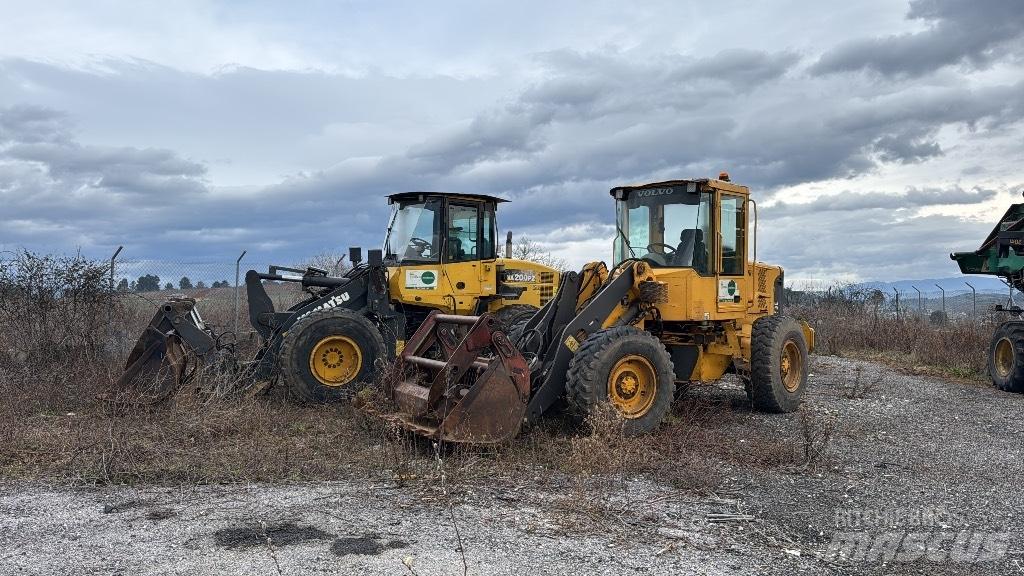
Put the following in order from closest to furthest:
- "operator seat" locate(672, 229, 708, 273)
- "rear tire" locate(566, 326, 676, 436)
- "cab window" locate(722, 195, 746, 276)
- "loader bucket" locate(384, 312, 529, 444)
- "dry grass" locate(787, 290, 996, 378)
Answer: "loader bucket" locate(384, 312, 529, 444) → "rear tire" locate(566, 326, 676, 436) → "operator seat" locate(672, 229, 708, 273) → "cab window" locate(722, 195, 746, 276) → "dry grass" locate(787, 290, 996, 378)

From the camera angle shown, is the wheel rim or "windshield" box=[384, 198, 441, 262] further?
"windshield" box=[384, 198, 441, 262]

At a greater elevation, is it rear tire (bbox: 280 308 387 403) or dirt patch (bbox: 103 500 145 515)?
rear tire (bbox: 280 308 387 403)

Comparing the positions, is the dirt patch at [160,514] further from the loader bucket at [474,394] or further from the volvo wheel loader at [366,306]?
the volvo wheel loader at [366,306]

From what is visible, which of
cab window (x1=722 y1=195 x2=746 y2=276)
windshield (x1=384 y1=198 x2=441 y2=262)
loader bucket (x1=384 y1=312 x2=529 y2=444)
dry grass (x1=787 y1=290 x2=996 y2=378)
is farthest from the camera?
dry grass (x1=787 y1=290 x2=996 y2=378)

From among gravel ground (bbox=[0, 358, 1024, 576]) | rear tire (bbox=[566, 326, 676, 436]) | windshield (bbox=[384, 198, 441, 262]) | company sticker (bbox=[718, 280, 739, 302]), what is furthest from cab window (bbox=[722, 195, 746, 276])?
windshield (bbox=[384, 198, 441, 262])

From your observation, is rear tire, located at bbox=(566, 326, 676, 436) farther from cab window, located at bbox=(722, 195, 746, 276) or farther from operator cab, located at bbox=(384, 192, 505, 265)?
operator cab, located at bbox=(384, 192, 505, 265)

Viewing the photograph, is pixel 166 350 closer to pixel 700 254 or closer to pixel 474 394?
pixel 474 394

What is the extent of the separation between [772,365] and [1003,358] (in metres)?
6.60

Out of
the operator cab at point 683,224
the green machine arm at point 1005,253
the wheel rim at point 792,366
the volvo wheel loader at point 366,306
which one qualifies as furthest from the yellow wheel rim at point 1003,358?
the volvo wheel loader at point 366,306

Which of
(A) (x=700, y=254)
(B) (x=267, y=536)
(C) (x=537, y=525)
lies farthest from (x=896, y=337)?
(B) (x=267, y=536)

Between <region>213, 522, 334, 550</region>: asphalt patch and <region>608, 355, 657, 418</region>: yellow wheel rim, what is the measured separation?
3.67 meters

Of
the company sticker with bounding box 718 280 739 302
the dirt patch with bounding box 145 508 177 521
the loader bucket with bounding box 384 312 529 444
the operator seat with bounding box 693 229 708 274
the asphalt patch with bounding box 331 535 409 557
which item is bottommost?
the asphalt patch with bounding box 331 535 409 557

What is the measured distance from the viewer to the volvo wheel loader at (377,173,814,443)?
796cm

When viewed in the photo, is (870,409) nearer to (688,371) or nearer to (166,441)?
(688,371)
